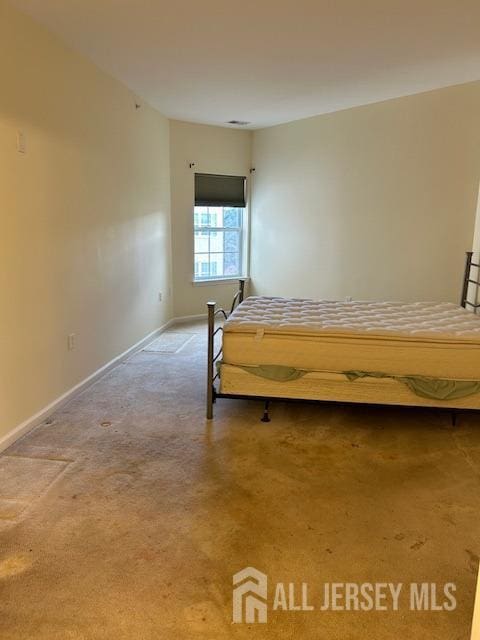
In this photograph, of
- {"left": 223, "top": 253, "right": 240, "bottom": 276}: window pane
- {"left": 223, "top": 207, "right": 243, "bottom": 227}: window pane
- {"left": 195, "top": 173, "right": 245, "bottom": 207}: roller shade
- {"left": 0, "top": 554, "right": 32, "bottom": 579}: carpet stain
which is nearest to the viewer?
{"left": 0, "top": 554, "right": 32, "bottom": 579}: carpet stain

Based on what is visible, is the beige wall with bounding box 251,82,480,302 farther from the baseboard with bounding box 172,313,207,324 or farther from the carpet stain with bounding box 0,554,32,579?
the carpet stain with bounding box 0,554,32,579

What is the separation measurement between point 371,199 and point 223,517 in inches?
155

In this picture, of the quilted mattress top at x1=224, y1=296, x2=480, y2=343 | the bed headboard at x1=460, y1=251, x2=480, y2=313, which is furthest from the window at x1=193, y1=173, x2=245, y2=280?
the bed headboard at x1=460, y1=251, x2=480, y2=313

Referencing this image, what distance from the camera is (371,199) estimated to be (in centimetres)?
510

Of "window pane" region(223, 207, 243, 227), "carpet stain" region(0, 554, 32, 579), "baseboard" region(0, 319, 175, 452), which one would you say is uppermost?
"window pane" region(223, 207, 243, 227)

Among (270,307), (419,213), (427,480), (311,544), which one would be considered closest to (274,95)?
(419,213)

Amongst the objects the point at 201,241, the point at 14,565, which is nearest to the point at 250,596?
Result: the point at 14,565

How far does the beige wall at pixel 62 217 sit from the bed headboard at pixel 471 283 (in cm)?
312

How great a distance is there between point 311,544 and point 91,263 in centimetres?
272

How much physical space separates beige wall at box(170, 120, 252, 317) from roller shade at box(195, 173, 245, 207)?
84mm

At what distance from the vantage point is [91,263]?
3.80 meters

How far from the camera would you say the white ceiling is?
2652 millimetres

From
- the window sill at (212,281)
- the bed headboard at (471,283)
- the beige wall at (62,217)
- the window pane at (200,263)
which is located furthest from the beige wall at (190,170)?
the bed headboard at (471,283)

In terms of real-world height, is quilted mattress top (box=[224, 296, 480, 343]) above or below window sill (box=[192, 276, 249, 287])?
above
